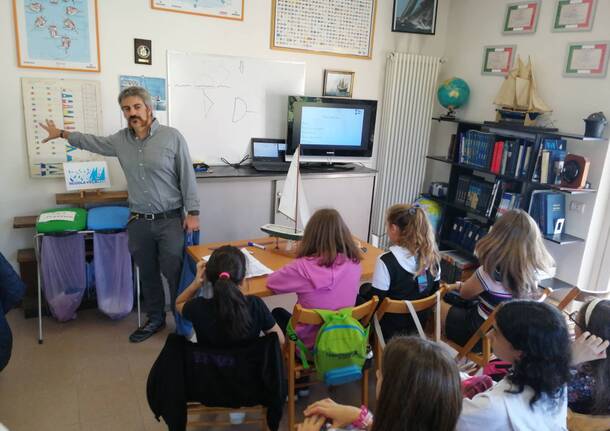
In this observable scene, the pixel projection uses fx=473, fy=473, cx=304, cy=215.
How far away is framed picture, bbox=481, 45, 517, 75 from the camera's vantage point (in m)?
3.93

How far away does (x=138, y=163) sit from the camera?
2717mm

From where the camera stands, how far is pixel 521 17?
12.5ft

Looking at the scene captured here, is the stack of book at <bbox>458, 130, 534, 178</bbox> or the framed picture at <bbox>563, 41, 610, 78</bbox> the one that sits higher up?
the framed picture at <bbox>563, 41, 610, 78</bbox>

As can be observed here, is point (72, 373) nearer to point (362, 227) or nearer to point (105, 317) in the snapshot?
point (105, 317)

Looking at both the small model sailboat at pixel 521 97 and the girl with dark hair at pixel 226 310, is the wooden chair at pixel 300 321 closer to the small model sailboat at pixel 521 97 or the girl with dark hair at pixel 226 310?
the girl with dark hair at pixel 226 310

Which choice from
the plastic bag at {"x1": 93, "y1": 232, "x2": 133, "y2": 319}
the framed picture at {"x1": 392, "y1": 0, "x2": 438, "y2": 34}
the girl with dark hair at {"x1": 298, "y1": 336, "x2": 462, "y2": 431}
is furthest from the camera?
the framed picture at {"x1": 392, "y1": 0, "x2": 438, "y2": 34}

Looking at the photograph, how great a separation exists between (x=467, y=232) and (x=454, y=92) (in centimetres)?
126

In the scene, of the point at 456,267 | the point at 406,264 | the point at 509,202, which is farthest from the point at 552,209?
the point at 406,264

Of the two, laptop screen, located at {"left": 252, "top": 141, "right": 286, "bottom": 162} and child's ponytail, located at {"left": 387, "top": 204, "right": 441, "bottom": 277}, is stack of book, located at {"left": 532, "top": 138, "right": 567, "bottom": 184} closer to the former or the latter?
child's ponytail, located at {"left": 387, "top": 204, "right": 441, "bottom": 277}

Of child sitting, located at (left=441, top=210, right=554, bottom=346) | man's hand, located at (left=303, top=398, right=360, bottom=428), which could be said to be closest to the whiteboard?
child sitting, located at (left=441, top=210, right=554, bottom=346)

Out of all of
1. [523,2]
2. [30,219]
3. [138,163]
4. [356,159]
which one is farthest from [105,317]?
[523,2]

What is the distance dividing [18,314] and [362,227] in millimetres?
2688

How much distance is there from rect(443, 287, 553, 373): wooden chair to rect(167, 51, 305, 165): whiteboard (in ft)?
7.70

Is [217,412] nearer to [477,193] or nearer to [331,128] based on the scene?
[331,128]
